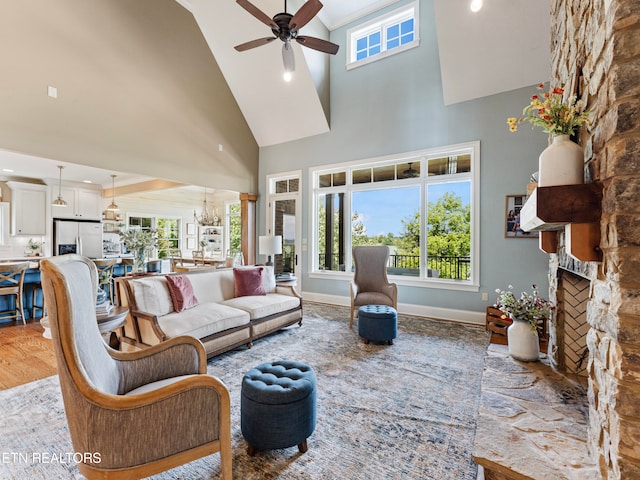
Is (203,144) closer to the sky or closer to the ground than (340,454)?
closer to the sky

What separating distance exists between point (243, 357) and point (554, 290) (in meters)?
2.98

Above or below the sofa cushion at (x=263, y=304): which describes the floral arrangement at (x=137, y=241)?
above

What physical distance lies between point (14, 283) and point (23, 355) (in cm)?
195

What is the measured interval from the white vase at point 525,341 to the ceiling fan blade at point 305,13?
347cm

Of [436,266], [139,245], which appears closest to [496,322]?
[436,266]

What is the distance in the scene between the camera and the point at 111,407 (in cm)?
125

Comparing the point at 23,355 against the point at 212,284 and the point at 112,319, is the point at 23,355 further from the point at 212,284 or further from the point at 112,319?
the point at 212,284

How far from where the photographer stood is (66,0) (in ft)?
13.5

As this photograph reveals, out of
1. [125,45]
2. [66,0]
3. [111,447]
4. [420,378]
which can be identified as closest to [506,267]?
[420,378]

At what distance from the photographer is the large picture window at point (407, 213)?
481 centimetres

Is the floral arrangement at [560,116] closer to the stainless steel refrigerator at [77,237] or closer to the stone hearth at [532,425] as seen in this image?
the stone hearth at [532,425]

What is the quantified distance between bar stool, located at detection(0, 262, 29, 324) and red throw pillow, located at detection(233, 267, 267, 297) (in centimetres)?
315

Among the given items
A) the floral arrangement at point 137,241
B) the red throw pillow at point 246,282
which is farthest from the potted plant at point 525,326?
the floral arrangement at point 137,241

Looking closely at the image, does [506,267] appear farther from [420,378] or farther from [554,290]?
[420,378]
